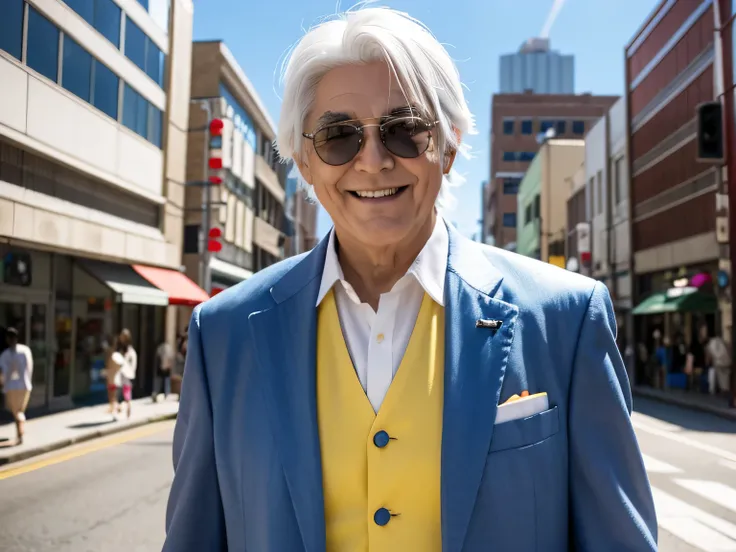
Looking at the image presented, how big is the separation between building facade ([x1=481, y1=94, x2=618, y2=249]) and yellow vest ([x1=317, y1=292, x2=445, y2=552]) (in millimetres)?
71265

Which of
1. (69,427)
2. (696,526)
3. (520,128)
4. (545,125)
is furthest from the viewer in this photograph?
(520,128)

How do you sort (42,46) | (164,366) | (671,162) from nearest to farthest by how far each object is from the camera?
(42,46), (164,366), (671,162)

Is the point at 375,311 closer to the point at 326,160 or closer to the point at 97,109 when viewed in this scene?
the point at 326,160

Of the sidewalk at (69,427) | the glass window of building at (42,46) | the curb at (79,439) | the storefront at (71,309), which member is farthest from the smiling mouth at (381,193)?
the glass window of building at (42,46)

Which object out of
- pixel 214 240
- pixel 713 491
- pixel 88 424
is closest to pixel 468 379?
pixel 713 491

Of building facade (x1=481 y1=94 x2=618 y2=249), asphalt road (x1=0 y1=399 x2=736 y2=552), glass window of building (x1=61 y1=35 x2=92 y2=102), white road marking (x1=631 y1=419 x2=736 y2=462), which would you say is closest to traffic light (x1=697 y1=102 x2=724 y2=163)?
white road marking (x1=631 y1=419 x2=736 y2=462)

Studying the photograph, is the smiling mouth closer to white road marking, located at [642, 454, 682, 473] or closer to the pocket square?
the pocket square

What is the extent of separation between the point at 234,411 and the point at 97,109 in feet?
55.6

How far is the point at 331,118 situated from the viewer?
191 cm

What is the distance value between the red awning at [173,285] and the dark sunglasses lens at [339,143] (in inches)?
729

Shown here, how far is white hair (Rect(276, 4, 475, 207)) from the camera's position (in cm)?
182

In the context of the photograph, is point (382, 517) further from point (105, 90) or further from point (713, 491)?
point (105, 90)

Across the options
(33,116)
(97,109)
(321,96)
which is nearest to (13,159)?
(33,116)

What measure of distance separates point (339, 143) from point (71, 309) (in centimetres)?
1690
